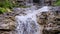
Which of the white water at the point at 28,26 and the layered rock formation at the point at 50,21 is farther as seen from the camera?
the white water at the point at 28,26

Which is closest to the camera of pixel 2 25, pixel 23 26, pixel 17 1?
pixel 2 25

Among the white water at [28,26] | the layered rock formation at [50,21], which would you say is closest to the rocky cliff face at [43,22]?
the layered rock formation at [50,21]

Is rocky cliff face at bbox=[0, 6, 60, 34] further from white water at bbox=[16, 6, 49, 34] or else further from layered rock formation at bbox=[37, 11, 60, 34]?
white water at bbox=[16, 6, 49, 34]

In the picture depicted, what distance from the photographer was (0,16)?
9469 mm

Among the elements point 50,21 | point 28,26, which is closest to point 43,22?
point 50,21

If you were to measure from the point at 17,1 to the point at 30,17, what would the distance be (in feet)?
15.5

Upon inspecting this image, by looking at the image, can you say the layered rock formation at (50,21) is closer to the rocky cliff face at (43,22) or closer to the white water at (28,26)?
the rocky cliff face at (43,22)

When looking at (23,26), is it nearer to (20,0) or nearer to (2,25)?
(2,25)

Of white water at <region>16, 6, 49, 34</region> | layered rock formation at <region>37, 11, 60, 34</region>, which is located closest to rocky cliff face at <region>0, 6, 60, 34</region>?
layered rock formation at <region>37, 11, 60, 34</region>

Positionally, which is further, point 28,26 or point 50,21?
point 28,26

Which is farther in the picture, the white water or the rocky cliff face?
the white water

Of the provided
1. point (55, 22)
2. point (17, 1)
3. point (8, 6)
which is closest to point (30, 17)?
point (55, 22)

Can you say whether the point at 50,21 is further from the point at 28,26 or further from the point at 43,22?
the point at 28,26

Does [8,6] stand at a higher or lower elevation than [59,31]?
higher
